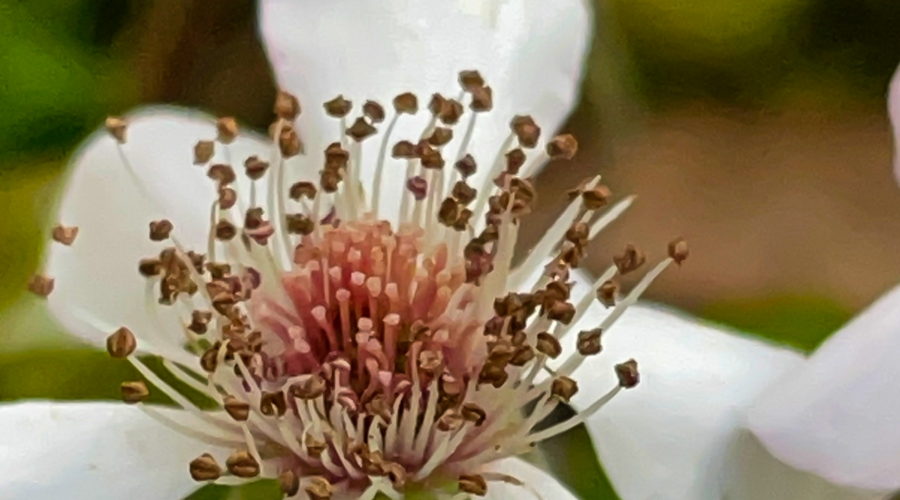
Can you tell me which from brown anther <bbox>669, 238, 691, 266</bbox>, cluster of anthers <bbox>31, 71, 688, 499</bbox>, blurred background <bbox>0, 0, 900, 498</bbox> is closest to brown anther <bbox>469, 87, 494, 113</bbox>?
cluster of anthers <bbox>31, 71, 688, 499</bbox>

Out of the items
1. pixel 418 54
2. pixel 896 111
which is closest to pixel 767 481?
pixel 896 111

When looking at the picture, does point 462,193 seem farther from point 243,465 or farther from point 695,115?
point 695,115

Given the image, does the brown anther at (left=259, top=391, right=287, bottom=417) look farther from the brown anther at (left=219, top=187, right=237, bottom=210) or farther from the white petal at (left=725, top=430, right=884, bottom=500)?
the white petal at (left=725, top=430, right=884, bottom=500)

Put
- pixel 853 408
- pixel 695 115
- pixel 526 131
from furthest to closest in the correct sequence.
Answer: pixel 695 115 < pixel 526 131 < pixel 853 408

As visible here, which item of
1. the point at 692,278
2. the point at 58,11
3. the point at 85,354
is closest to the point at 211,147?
the point at 85,354

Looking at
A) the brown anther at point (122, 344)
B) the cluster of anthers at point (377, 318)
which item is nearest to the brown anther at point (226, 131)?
the cluster of anthers at point (377, 318)

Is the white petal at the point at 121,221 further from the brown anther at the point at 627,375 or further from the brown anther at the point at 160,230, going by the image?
the brown anther at the point at 627,375
